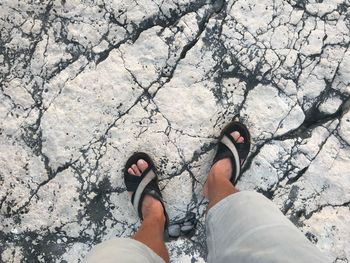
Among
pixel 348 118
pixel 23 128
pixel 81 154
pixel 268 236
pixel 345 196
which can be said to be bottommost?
pixel 268 236

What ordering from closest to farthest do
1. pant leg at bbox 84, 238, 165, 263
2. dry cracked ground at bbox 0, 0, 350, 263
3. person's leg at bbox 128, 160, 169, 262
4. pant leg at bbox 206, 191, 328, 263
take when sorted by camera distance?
pant leg at bbox 206, 191, 328, 263
pant leg at bbox 84, 238, 165, 263
person's leg at bbox 128, 160, 169, 262
dry cracked ground at bbox 0, 0, 350, 263

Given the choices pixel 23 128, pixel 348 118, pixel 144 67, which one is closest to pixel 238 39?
pixel 144 67

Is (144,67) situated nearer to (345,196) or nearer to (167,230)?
(167,230)

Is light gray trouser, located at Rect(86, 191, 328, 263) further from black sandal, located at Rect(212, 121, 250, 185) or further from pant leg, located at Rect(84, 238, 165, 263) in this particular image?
black sandal, located at Rect(212, 121, 250, 185)

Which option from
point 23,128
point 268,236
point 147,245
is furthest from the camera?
point 23,128

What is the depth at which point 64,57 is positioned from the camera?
6.15 feet

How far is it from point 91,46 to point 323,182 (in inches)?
43.0

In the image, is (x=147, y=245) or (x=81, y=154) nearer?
(x=147, y=245)

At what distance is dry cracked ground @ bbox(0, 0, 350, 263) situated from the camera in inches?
72.1

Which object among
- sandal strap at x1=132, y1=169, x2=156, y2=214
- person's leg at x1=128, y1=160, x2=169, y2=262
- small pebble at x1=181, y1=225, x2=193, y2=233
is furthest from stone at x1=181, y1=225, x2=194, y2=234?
sandal strap at x1=132, y1=169, x2=156, y2=214

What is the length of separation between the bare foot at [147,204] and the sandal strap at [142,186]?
0.08ft

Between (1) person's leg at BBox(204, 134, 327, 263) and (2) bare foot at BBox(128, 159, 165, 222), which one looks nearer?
(1) person's leg at BBox(204, 134, 327, 263)

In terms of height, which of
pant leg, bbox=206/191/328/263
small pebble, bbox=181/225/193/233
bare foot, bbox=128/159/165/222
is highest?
bare foot, bbox=128/159/165/222

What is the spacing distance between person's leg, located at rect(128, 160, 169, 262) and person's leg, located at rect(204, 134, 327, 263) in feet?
0.69
